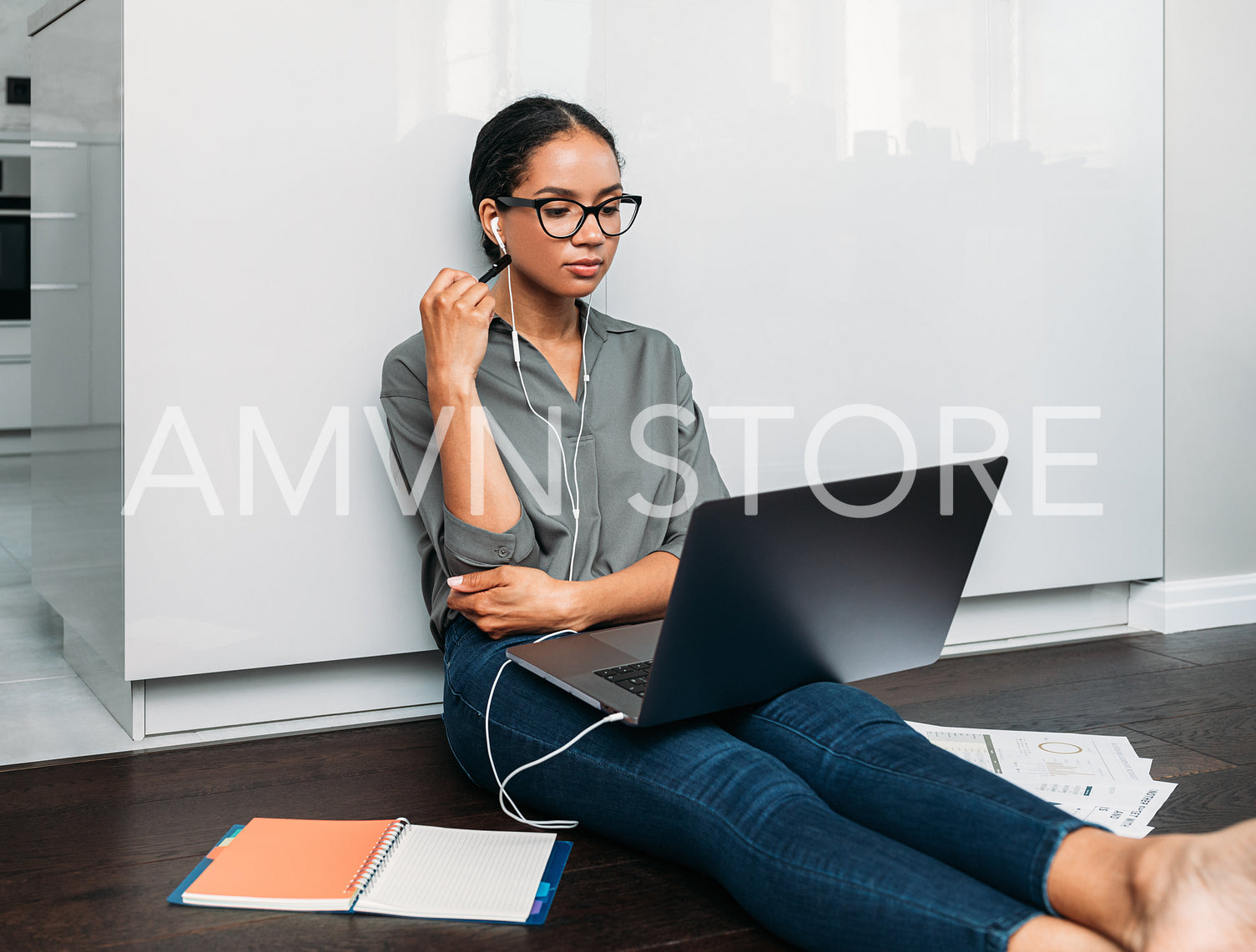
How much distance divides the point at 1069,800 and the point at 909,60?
1545 millimetres

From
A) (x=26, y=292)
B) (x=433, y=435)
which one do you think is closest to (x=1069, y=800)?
(x=433, y=435)

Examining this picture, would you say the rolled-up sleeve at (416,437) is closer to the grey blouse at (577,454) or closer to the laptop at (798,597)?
the grey blouse at (577,454)

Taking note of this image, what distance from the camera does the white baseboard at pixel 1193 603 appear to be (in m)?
2.72

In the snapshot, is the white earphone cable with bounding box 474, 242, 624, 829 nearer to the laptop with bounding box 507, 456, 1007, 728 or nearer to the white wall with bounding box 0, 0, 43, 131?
the laptop with bounding box 507, 456, 1007, 728

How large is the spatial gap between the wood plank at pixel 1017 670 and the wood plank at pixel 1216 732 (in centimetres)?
29

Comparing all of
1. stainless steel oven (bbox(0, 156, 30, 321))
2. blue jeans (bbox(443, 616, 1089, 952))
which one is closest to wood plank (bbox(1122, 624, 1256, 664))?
blue jeans (bbox(443, 616, 1089, 952))

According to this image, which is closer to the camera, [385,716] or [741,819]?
[741,819]

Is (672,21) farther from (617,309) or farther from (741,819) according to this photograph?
(741,819)

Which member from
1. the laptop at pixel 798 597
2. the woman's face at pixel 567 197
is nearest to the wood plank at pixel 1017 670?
the laptop at pixel 798 597

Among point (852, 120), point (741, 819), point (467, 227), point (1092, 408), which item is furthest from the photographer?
point (1092, 408)

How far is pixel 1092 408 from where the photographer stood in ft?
8.64

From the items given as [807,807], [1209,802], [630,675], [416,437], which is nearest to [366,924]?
[630,675]

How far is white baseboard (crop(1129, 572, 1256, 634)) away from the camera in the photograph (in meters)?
2.72

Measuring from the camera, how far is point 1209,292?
2738mm
